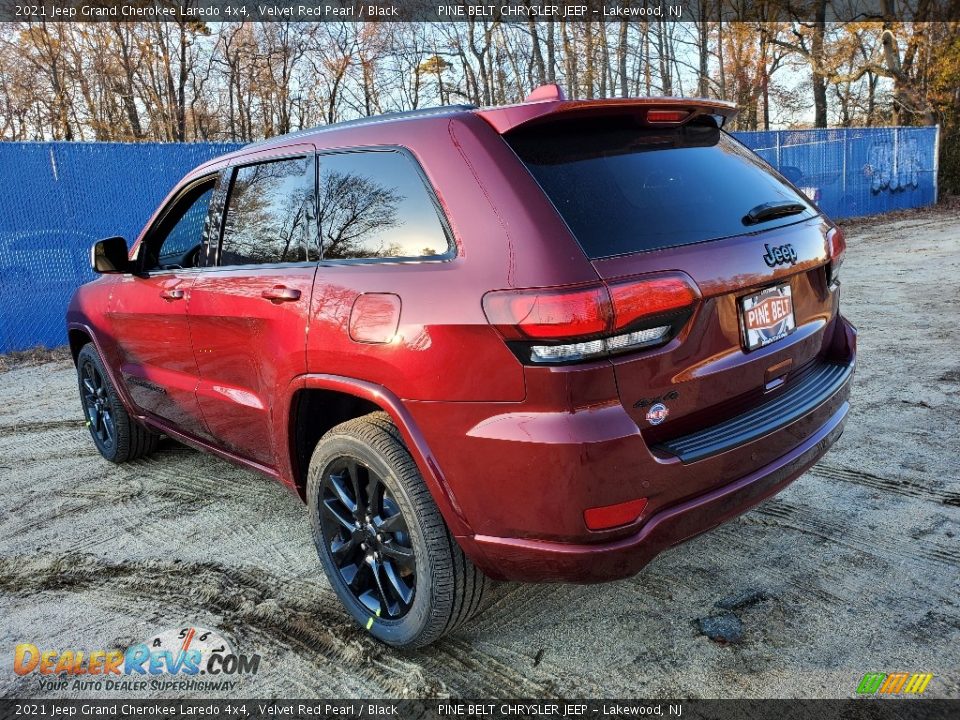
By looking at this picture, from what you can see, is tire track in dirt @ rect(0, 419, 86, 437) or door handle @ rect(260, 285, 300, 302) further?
tire track in dirt @ rect(0, 419, 86, 437)

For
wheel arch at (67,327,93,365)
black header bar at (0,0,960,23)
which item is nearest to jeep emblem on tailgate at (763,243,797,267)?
wheel arch at (67,327,93,365)

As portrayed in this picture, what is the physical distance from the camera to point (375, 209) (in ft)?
8.52

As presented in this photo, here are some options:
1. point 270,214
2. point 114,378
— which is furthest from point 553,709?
point 114,378

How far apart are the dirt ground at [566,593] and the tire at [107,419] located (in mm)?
161

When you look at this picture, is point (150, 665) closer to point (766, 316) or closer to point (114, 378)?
point (114, 378)

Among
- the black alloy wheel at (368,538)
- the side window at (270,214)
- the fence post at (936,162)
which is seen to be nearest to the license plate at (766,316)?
the black alloy wheel at (368,538)

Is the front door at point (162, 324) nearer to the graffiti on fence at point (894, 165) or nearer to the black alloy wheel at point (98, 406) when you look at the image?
the black alloy wheel at point (98, 406)

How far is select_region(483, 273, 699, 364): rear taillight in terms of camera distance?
1.97m

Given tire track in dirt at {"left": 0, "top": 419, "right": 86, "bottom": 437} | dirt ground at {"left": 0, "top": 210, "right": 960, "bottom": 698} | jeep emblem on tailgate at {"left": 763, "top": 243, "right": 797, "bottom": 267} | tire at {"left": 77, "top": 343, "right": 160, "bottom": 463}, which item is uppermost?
jeep emblem on tailgate at {"left": 763, "top": 243, "right": 797, "bottom": 267}

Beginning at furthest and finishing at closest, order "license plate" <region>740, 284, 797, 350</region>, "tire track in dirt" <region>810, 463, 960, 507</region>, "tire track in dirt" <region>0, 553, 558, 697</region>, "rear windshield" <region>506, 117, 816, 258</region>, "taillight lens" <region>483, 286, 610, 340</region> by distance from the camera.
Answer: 1. "tire track in dirt" <region>810, 463, 960, 507</region>
2. "tire track in dirt" <region>0, 553, 558, 697</region>
3. "license plate" <region>740, 284, 797, 350</region>
4. "rear windshield" <region>506, 117, 816, 258</region>
5. "taillight lens" <region>483, 286, 610, 340</region>

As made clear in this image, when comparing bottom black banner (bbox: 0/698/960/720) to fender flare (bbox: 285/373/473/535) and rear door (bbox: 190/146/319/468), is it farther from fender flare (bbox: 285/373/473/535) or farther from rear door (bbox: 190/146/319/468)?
rear door (bbox: 190/146/319/468)

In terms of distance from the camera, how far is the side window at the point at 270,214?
2.90m

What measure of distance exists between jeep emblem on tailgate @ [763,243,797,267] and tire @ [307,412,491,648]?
133 centimetres

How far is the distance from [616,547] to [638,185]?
44.7 inches
